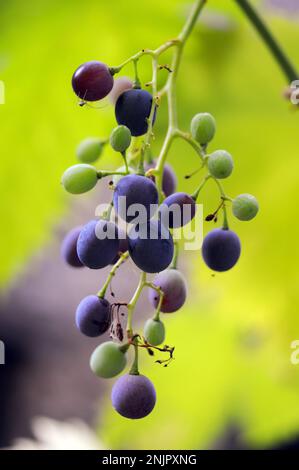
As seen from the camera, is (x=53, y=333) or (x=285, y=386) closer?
(x=285, y=386)

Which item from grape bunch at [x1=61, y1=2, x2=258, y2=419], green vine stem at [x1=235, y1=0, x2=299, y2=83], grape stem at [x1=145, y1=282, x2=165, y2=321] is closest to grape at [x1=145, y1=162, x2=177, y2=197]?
grape bunch at [x1=61, y1=2, x2=258, y2=419]

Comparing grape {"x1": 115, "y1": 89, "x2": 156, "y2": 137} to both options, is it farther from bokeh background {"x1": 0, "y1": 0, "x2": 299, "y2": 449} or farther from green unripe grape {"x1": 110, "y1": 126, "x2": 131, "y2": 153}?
bokeh background {"x1": 0, "y1": 0, "x2": 299, "y2": 449}

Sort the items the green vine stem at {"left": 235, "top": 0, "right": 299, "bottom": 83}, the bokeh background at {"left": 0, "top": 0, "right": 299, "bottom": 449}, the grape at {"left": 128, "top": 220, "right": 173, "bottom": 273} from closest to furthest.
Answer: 1. the grape at {"left": 128, "top": 220, "right": 173, "bottom": 273}
2. the green vine stem at {"left": 235, "top": 0, "right": 299, "bottom": 83}
3. the bokeh background at {"left": 0, "top": 0, "right": 299, "bottom": 449}

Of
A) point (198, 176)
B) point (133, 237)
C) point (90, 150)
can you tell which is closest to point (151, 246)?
point (133, 237)

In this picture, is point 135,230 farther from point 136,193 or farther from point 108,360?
point 108,360

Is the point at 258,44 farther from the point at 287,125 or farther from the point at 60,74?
the point at 60,74

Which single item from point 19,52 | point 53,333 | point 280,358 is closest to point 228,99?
point 19,52
